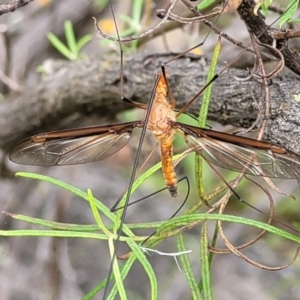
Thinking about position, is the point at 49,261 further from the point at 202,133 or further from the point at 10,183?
the point at 202,133

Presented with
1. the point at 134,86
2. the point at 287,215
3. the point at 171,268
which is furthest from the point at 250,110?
the point at 171,268

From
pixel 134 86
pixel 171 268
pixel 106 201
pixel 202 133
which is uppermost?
pixel 202 133

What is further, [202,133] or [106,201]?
[106,201]

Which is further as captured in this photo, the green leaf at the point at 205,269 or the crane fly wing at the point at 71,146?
the crane fly wing at the point at 71,146

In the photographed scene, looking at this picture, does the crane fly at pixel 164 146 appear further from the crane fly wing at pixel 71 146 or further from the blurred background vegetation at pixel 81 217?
the blurred background vegetation at pixel 81 217

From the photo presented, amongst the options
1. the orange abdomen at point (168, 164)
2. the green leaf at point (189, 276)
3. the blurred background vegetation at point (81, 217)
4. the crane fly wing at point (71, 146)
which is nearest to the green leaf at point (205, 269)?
the green leaf at point (189, 276)

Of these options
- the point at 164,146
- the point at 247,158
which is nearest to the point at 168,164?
the point at 164,146

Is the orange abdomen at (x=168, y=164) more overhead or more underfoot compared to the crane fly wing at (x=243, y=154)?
more underfoot
